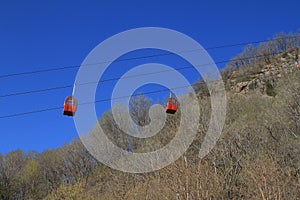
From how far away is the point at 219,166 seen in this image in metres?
20.9

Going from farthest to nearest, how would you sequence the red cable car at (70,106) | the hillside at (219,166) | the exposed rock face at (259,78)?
the exposed rock face at (259,78) → the hillside at (219,166) → the red cable car at (70,106)

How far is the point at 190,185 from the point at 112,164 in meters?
12.5

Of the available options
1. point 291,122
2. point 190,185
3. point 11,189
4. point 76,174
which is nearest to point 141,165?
point 190,185

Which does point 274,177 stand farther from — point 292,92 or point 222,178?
point 292,92

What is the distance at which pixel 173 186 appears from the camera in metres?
17.2

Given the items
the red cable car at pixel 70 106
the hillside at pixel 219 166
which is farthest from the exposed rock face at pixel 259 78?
the red cable car at pixel 70 106

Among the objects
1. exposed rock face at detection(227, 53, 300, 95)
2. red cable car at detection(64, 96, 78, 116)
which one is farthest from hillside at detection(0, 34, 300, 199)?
red cable car at detection(64, 96, 78, 116)

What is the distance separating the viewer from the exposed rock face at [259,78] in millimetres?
47781

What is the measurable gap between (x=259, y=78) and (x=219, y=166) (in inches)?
1361

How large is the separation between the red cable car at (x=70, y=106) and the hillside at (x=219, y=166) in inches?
297

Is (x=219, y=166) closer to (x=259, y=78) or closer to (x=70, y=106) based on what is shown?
(x=70, y=106)

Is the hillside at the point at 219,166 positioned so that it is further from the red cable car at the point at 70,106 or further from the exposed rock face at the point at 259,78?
the red cable car at the point at 70,106

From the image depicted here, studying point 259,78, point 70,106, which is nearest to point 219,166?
point 70,106

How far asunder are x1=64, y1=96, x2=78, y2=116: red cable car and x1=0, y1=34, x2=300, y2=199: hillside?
7541 millimetres
